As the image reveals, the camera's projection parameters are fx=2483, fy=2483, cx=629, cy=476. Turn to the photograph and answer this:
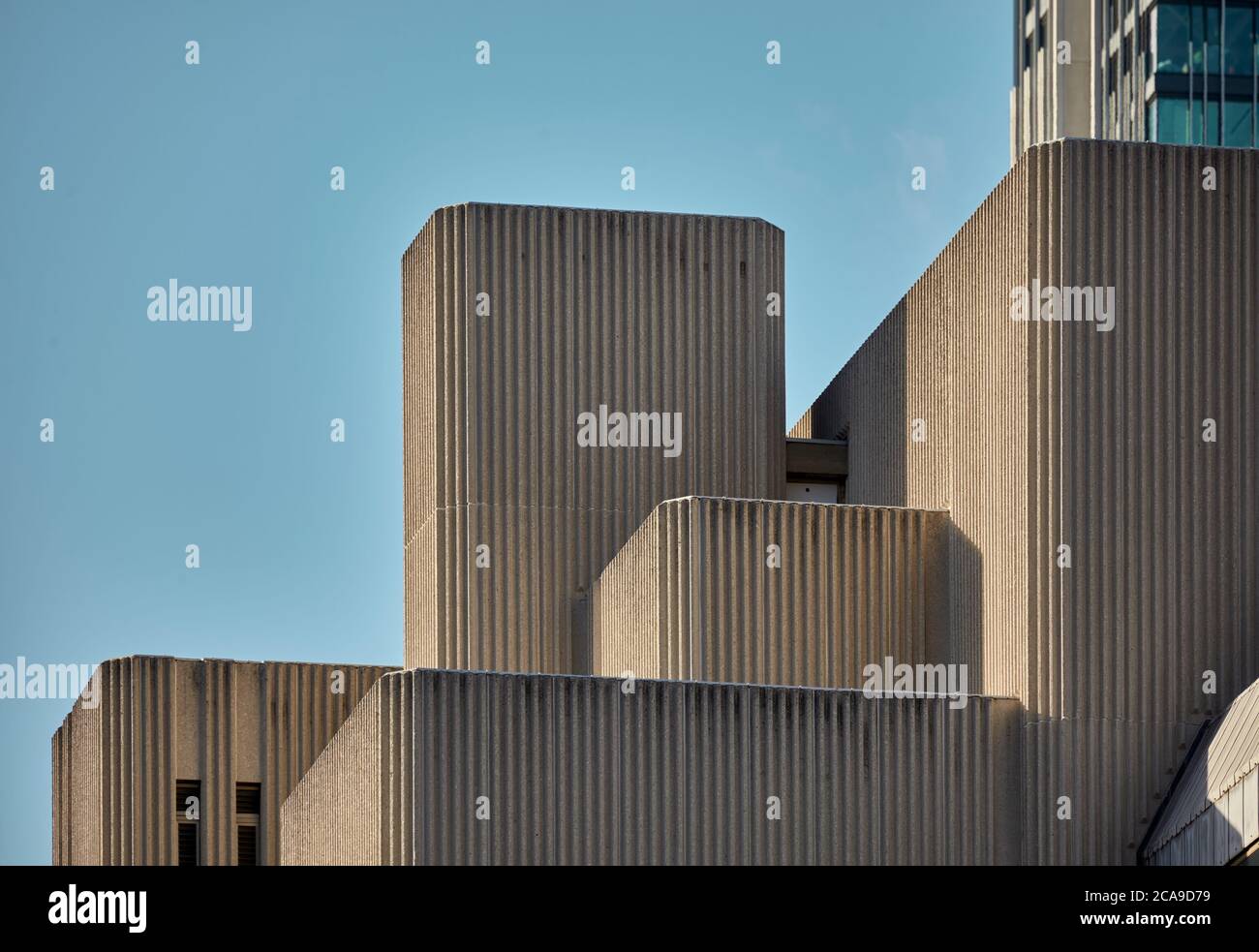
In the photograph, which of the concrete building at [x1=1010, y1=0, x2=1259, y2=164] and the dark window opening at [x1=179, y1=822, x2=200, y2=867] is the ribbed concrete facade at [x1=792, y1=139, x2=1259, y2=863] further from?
the concrete building at [x1=1010, y1=0, x2=1259, y2=164]

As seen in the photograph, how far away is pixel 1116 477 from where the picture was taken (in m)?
32.0

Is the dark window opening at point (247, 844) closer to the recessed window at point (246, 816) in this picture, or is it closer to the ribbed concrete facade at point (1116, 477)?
the recessed window at point (246, 816)

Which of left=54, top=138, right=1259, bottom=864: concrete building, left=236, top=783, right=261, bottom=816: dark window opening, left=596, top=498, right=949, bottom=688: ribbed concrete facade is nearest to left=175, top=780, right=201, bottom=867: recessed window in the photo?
left=236, top=783, right=261, bottom=816: dark window opening

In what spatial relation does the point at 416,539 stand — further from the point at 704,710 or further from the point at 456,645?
the point at 704,710

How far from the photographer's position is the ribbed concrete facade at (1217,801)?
93.0 ft

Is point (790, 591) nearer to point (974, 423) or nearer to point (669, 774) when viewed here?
point (974, 423)

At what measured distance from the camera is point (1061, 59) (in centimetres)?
9350

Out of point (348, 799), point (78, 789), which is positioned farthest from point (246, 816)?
point (348, 799)

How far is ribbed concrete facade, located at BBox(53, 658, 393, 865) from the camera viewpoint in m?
40.3

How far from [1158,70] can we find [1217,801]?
60.8 m
